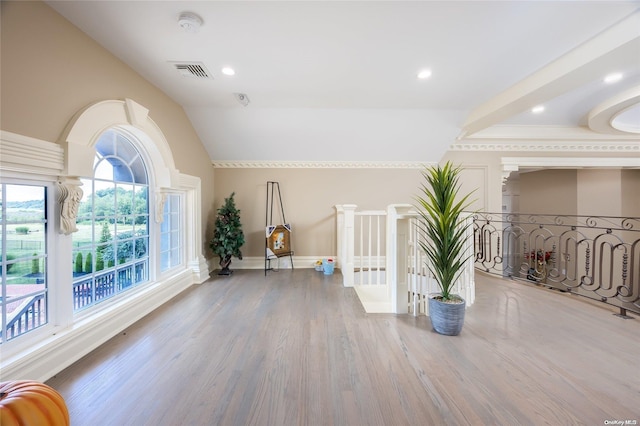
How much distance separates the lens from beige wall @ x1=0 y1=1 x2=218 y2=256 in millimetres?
1444

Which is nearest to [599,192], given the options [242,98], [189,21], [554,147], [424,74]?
[554,147]

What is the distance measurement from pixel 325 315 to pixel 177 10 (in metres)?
2.87

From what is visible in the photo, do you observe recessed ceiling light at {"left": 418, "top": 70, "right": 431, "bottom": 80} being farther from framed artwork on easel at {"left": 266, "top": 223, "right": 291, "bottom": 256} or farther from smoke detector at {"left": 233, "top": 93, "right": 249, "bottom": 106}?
framed artwork on easel at {"left": 266, "top": 223, "right": 291, "bottom": 256}

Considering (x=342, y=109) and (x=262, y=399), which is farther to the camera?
(x=342, y=109)

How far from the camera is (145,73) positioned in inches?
101

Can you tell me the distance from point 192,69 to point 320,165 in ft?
8.40

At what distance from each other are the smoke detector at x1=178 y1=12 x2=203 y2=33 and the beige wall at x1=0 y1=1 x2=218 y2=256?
0.85 m

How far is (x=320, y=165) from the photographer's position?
4578 millimetres

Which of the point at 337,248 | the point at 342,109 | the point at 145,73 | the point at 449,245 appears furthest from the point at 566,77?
the point at 145,73

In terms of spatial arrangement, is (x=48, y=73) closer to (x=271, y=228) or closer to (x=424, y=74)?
(x=271, y=228)

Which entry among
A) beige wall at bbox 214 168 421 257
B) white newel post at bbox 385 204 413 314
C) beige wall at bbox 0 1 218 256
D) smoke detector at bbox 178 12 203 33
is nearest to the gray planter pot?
white newel post at bbox 385 204 413 314

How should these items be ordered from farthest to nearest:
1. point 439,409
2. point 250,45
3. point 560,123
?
1. point 560,123
2. point 250,45
3. point 439,409

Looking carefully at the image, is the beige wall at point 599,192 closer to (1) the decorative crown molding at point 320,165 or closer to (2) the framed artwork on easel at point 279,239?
(1) the decorative crown molding at point 320,165

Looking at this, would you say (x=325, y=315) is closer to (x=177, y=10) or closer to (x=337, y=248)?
(x=337, y=248)
